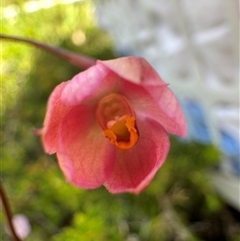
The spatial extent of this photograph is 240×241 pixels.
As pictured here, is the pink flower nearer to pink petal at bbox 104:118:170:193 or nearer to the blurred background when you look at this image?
pink petal at bbox 104:118:170:193

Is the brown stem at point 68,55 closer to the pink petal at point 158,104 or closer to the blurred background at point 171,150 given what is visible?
the pink petal at point 158,104

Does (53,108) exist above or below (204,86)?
above

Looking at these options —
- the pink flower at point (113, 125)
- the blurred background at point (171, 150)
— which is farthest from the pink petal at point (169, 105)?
the blurred background at point (171, 150)

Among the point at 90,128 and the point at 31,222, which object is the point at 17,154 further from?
the point at 90,128

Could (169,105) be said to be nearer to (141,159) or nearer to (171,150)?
(141,159)

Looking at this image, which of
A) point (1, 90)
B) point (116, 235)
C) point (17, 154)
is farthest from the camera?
point (1, 90)

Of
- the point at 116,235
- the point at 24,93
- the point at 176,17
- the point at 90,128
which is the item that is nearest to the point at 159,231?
the point at 116,235

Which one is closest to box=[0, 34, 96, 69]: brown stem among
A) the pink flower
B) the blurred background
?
the pink flower
